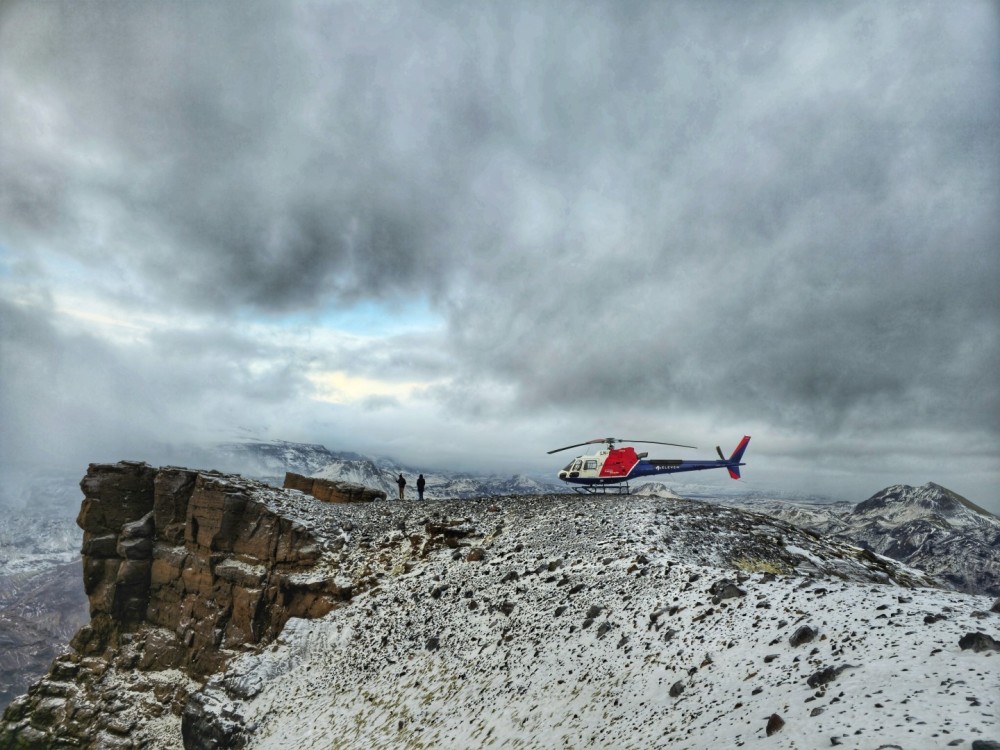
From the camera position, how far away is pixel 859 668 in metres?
11.5

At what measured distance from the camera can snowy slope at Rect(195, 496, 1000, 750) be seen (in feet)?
35.4

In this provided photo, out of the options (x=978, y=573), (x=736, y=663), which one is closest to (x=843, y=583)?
(x=736, y=663)

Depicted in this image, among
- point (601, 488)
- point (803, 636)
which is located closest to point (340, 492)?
point (601, 488)

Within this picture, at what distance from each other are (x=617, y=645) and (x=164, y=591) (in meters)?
39.7

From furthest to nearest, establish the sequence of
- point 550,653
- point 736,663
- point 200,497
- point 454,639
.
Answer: point 200,497, point 454,639, point 550,653, point 736,663

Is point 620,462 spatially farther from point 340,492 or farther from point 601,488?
point 340,492

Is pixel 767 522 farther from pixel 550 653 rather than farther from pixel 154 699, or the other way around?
pixel 154 699

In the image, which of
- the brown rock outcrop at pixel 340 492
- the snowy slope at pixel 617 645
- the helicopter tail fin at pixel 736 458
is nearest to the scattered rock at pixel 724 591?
the snowy slope at pixel 617 645

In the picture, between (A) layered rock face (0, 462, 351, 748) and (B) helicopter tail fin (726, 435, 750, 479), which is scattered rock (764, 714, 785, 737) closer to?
(A) layered rock face (0, 462, 351, 748)

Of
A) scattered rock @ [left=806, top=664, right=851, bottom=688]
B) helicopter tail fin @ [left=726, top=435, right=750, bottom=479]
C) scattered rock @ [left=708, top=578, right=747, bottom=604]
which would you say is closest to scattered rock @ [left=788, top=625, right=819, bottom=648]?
scattered rock @ [left=806, top=664, right=851, bottom=688]

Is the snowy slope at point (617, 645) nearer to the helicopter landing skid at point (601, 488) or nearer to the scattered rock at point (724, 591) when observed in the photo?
the scattered rock at point (724, 591)

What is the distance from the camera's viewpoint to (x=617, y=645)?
1708 cm

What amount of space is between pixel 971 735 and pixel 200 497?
44.1 meters

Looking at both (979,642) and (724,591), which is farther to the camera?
(724,591)
